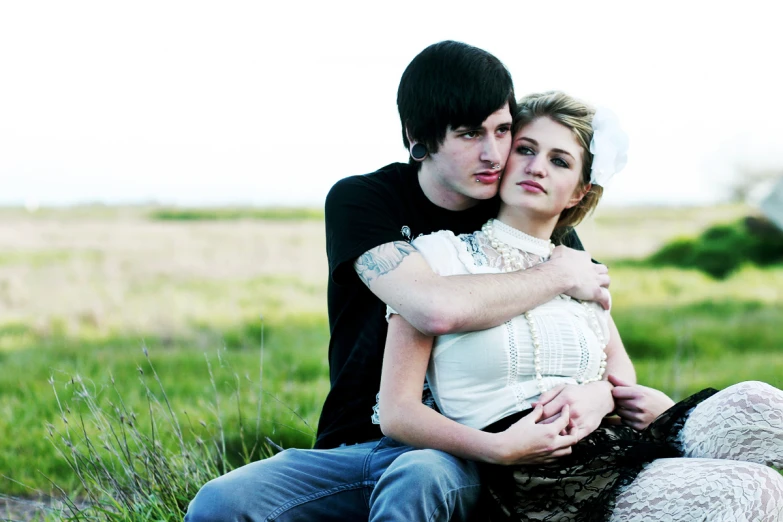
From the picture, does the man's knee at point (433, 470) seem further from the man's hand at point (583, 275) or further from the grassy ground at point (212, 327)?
the grassy ground at point (212, 327)

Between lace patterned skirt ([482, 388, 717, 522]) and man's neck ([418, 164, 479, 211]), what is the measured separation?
90 centimetres

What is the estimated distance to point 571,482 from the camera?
9.36 feet

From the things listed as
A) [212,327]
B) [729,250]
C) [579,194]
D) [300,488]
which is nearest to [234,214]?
[729,250]

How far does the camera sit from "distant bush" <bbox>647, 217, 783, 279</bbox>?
16.4 m

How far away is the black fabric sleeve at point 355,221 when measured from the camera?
3213 millimetres

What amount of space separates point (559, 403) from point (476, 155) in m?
0.94

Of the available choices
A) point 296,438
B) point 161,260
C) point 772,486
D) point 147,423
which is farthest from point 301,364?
point 161,260

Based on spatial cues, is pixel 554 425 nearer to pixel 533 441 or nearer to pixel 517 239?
pixel 533 441

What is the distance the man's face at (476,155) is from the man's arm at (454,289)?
13.8 inches

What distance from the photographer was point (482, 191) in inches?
130

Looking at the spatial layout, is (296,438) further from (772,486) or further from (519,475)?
(772,486)

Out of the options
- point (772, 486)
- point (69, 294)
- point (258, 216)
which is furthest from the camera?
point (258, 216)

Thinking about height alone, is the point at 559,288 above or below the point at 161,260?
above

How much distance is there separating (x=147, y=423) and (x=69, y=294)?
284 inches
